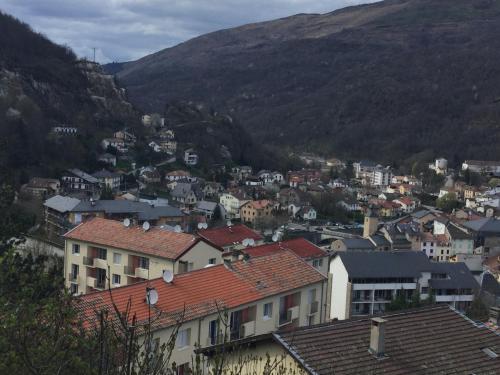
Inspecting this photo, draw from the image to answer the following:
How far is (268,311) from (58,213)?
96.2ft

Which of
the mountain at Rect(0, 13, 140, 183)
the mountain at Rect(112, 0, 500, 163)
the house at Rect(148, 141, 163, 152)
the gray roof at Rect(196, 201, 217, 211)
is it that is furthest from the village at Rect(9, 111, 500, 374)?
the mountain at Rect(112, 0, 500, 163)

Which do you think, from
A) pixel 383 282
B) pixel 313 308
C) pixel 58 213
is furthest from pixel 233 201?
pixel 313 308

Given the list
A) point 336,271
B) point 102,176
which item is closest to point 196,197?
point 102,176

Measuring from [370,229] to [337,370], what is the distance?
41132mm

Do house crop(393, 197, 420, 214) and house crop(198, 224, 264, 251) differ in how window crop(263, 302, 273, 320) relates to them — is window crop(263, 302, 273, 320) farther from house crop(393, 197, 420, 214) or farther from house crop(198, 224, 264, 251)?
house crop(393, 197, 420, 214)

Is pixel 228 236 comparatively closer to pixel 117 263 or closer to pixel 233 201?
pixel 117 263

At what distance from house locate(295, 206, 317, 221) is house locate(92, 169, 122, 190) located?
16.1 meters

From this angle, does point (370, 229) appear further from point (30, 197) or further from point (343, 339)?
point (343, 339)

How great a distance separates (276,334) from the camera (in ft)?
29.4

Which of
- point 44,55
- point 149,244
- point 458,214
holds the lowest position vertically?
point 458,214

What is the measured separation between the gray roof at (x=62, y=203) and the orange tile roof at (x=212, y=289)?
2686cm

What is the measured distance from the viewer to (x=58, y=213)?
4062 centimetres

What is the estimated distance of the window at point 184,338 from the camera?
38.4 ft

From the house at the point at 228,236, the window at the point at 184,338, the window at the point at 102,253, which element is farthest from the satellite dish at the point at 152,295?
the house at the point at 228,236
